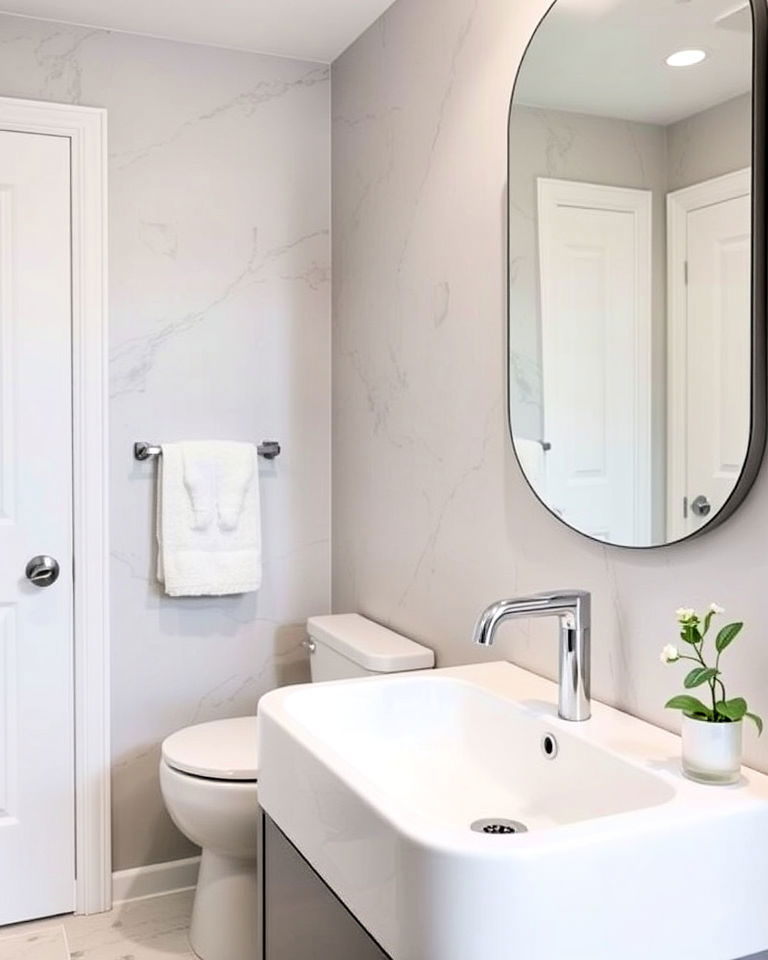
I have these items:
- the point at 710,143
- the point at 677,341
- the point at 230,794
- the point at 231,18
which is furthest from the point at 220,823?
the point at 231,18

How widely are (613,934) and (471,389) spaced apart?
45.5 inches

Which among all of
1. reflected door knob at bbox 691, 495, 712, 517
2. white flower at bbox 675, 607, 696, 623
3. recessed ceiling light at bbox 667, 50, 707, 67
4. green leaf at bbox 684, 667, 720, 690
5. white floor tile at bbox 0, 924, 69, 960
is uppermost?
recessed ceiling light at bbox 667, 50, 707, 67

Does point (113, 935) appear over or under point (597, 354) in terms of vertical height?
under

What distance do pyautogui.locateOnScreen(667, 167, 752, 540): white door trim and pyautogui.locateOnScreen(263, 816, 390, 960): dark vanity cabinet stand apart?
2.31ft

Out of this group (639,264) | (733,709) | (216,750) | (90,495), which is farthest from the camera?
(90,495)

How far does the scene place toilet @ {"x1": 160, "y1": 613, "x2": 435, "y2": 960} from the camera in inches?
84.3

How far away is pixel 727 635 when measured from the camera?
1.25 m

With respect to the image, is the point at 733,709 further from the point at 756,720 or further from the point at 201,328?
the point at 201,328

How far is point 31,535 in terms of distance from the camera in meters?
2.43

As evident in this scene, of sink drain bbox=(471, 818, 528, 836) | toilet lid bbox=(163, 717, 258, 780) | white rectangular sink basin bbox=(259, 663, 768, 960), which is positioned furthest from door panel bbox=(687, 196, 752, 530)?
toilet lid bbox=(163, 717, 258, 780)

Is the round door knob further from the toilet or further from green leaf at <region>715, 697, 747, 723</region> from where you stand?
green leaf at <region>715, 697, 747, 723</region>

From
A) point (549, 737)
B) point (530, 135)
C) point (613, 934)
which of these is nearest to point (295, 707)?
point (549, 737)

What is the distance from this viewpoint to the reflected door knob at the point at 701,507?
135cm

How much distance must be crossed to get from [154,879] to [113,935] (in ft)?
0.66
